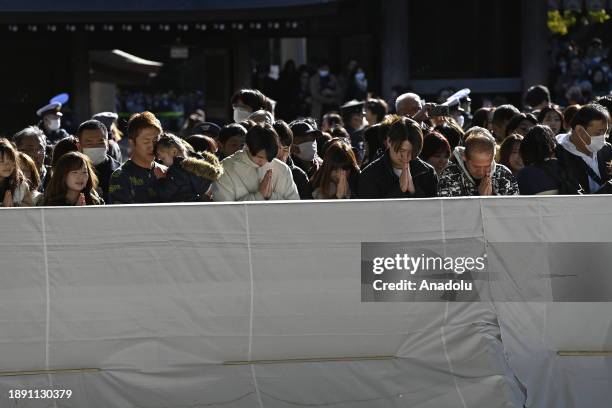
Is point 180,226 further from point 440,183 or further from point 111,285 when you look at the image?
point 440,183

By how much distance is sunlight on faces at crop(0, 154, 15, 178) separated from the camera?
8.05m

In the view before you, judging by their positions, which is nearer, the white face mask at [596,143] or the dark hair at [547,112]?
the white face mask at [596,143]

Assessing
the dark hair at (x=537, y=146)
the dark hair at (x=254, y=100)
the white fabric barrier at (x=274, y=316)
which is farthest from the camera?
the dark hair at (x=254, y=100)

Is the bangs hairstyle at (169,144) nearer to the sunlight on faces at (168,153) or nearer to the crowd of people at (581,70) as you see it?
the sunlight on faces at (168,153)

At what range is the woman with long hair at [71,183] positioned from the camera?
7.67m

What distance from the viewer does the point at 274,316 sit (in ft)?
22.6

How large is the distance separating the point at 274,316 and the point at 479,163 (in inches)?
74.6

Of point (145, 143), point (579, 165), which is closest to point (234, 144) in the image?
point (145, 143)

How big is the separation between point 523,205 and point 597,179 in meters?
2.15

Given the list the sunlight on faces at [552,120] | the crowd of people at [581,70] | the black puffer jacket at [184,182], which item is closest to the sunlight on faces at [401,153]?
the black puffer jacket at [184,182]

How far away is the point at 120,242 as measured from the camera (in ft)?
22.5

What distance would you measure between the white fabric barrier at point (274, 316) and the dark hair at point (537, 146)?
1.57 metres

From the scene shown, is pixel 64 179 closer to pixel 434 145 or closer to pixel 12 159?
pixel 12 159

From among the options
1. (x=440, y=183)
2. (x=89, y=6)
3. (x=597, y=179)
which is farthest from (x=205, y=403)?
(x=89, y=6)
